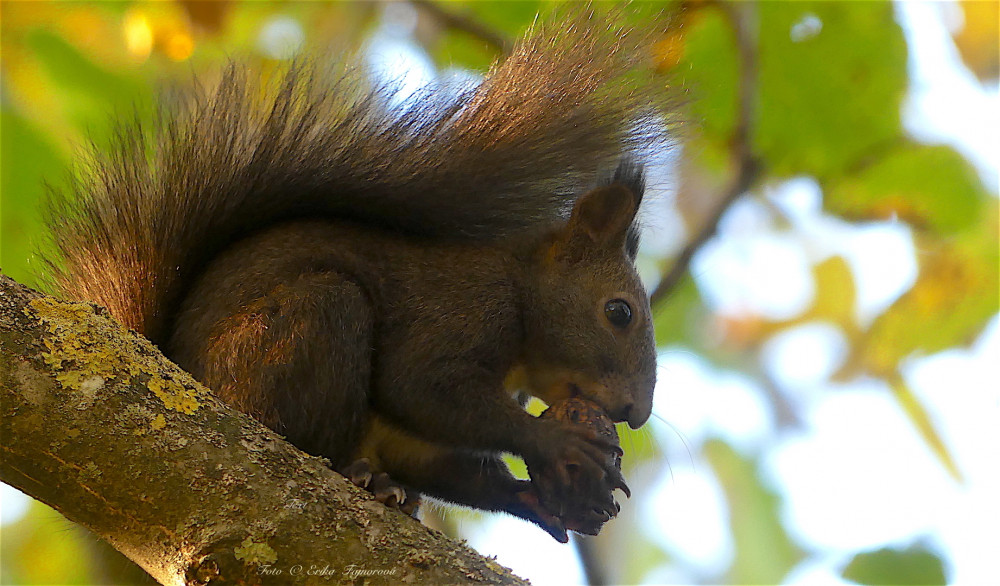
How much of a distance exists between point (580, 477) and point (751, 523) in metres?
2.21

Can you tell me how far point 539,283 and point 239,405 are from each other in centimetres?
98

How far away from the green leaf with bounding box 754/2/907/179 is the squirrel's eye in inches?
26.9

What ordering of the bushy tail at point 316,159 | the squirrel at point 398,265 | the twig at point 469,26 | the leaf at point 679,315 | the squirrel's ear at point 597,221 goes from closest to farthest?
the squirrel at point 398,265
the bushy tail at point 316,159
the squirrel's ear at point 597,221
the twig at point 469,26
the leaf at point 679,315

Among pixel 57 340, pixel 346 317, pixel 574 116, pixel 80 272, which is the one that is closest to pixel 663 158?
pixel 574 116

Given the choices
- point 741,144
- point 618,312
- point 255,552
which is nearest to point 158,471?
point 255,552

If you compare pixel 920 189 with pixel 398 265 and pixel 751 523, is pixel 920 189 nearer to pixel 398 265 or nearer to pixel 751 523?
pixel 398 265

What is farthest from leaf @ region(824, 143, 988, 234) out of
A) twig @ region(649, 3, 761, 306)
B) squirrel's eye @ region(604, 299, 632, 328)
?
squirrel's eye @ region(604, 299, 632, 328)

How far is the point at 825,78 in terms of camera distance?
2.92 metres

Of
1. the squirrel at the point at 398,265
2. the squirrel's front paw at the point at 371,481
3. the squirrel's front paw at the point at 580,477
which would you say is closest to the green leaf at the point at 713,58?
the squirrel at the point at 398,265

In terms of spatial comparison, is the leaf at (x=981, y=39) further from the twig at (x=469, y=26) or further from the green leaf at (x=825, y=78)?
the twig at (x=469, y=26)

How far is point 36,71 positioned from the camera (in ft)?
10.00

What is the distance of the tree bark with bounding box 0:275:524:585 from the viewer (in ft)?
4.98

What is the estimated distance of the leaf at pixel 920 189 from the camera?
3.00 m

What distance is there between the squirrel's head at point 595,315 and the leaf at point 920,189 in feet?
2.50
